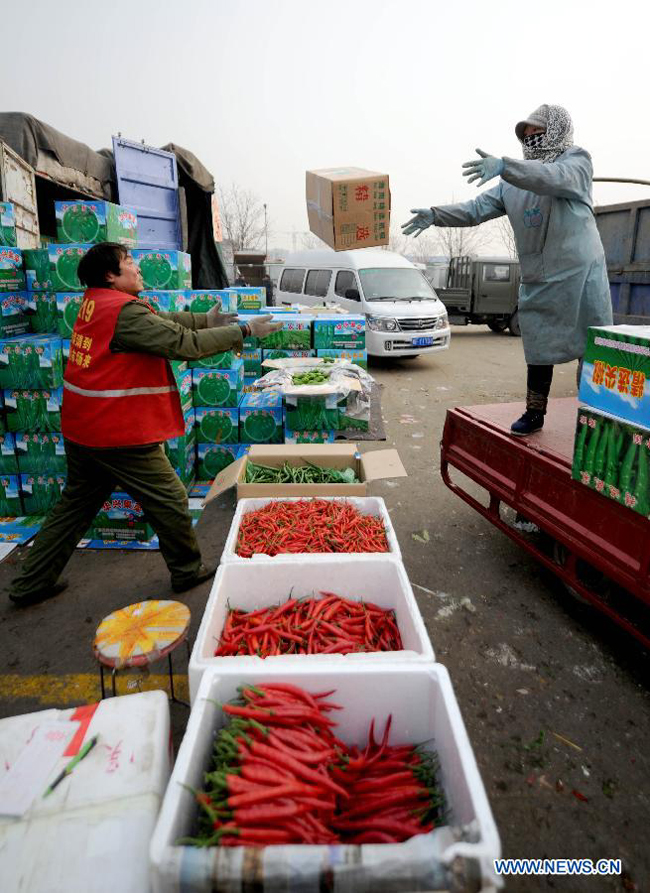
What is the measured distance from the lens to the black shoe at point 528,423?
12.5 feet

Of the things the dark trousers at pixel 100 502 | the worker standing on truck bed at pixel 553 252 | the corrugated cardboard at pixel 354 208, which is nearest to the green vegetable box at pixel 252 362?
the corrugated cardboard at pixel 354 208

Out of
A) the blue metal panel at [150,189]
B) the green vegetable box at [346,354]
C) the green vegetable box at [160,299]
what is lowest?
the green vegetable box at [346,354]

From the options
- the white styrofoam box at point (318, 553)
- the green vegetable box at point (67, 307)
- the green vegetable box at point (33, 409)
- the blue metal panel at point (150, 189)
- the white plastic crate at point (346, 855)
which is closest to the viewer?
the white plastic crate at point (346, 855)

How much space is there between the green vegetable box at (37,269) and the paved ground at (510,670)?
2393mm

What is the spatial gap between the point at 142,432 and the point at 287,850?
2.62 m

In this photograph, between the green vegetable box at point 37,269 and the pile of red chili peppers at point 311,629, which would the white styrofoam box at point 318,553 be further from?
the green vegetable box at point 37,269

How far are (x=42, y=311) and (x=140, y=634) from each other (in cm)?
375

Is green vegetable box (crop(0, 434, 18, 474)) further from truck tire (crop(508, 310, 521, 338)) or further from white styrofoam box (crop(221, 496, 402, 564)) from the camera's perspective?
truck tire (crop(508, 310, 521, 338))

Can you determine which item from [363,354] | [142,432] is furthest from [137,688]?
[363,354]

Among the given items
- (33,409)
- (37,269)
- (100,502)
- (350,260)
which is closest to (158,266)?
(37,269)

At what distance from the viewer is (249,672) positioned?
1755mm

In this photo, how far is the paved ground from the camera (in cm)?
226

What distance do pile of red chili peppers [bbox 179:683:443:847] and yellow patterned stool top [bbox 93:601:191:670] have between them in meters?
0.70

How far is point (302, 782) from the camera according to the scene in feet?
4.84
